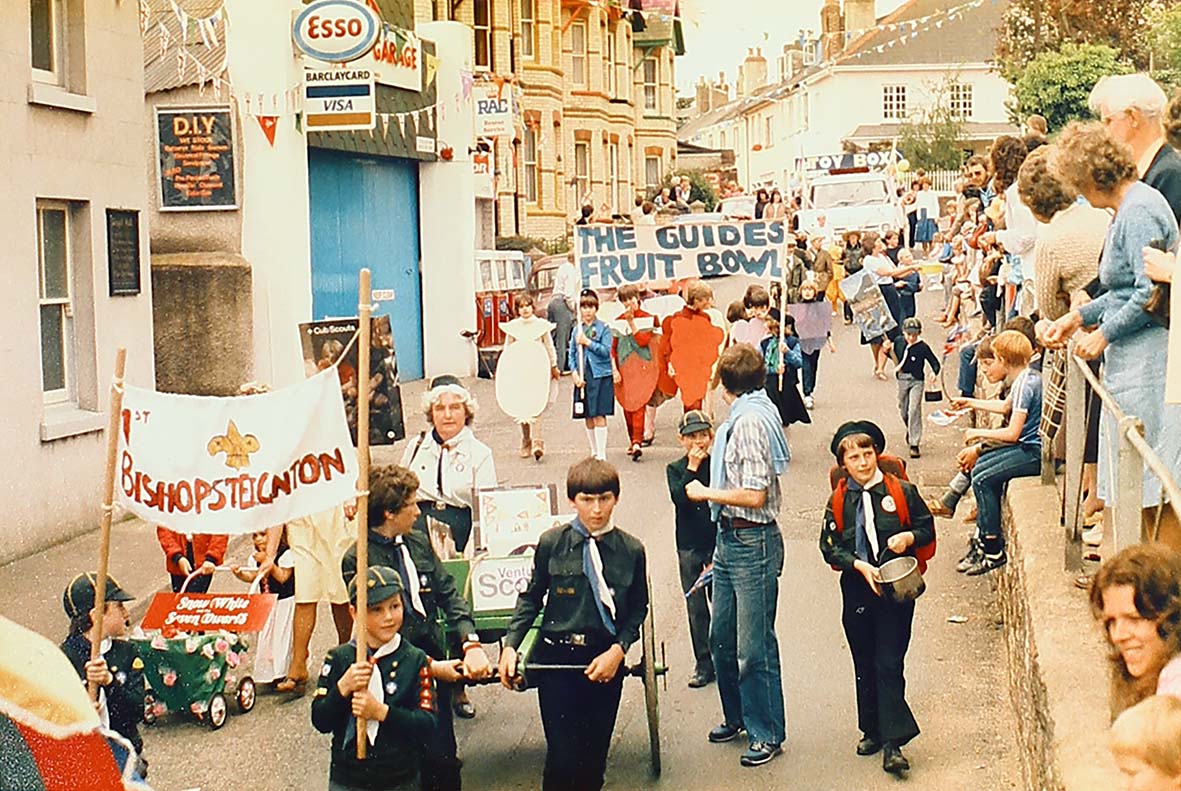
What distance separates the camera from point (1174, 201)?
770 cm

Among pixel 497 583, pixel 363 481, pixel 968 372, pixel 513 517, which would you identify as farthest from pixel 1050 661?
pixel 968 372

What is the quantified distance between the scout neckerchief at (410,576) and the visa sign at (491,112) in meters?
19.9

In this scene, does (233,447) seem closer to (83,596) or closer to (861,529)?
(83,596)

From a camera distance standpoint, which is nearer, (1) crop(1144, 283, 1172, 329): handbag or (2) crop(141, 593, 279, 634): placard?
(1) crop(1144, 283, 1172, 329): handbag

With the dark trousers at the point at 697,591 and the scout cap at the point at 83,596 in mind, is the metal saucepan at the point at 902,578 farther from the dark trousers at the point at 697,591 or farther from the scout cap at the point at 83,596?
the scout cap at the point at 83,596

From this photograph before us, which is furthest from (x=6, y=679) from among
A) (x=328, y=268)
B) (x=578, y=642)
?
(x=328, y=268)

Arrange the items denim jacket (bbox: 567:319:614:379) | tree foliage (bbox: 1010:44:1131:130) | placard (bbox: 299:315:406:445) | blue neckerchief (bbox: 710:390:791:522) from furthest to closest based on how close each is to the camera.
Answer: tree foliage (bbox: 1010:44:1131:130) → denim jacket (bbox: 567:319:614:379) → placard (bbox: 299:315:406:445) → blue neckerchief (bbox: 710:390:791:522)

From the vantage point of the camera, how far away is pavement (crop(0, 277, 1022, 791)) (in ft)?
27.0

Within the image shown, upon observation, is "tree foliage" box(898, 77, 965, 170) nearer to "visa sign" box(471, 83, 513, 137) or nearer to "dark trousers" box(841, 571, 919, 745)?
"visa sign" box(471, 83, 513, 137)

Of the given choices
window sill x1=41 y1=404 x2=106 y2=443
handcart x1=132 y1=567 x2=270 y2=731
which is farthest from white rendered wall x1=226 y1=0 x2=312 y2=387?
handcart x1=132 y1=567 x2=270 y2=731

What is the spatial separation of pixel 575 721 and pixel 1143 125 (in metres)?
3.52

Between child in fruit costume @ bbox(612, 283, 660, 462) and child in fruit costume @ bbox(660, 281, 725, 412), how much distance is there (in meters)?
0.20

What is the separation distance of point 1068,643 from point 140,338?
35.4 ft

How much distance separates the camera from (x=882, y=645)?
8.04 metres
